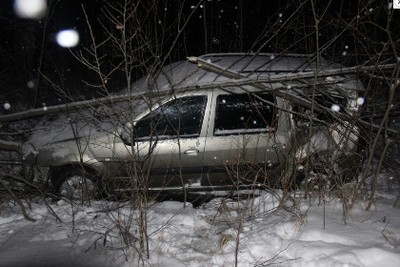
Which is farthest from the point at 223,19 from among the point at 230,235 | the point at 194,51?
the point at 230,235

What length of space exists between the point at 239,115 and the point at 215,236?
1590 mm

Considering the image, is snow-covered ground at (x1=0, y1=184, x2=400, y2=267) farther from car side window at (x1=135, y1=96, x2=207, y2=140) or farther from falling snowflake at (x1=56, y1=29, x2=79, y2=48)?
falling snowflake at (x1=56, y1=29, x2=79, y2=48)

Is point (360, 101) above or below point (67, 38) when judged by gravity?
below

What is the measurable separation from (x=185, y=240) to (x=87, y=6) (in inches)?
488

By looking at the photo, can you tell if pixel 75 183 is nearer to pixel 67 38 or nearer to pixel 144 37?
pixel 144 37

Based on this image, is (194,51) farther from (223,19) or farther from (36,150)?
(36,150)

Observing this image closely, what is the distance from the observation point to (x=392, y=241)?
127 inches

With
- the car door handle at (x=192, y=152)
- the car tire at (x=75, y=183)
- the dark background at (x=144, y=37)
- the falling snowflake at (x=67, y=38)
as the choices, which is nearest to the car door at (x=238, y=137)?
the car door handle at (x=192, y=152)

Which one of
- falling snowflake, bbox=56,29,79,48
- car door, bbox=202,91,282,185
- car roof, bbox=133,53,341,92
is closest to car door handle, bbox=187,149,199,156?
car door, bbox=202,91,282,185

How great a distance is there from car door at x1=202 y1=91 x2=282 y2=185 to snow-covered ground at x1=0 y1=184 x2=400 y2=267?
1.44 feet

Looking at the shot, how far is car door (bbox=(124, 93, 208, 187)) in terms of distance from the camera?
4391mm

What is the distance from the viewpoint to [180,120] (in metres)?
4.46

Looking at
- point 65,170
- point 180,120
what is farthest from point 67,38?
point 180,120

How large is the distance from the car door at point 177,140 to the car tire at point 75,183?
650 mm
